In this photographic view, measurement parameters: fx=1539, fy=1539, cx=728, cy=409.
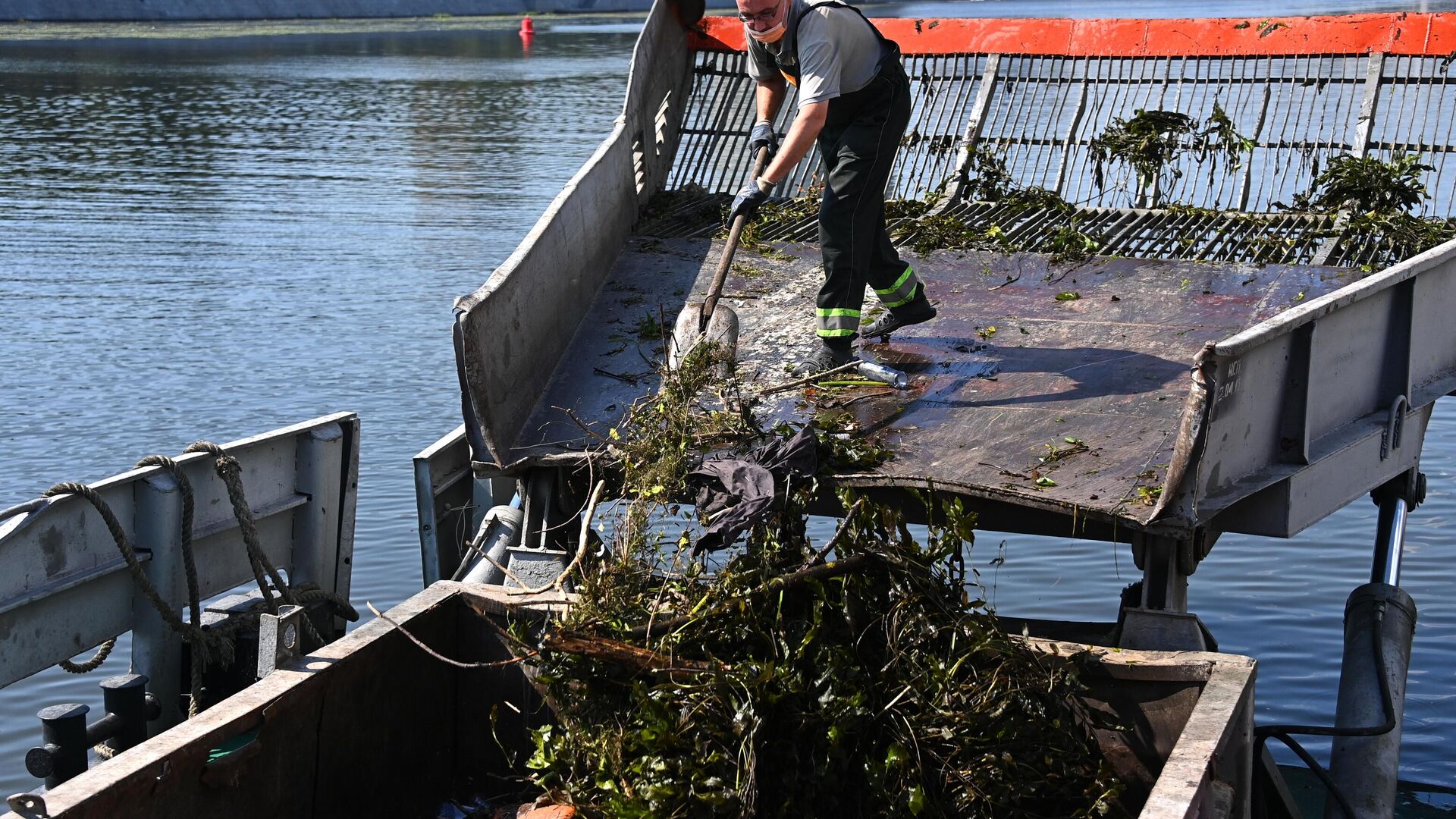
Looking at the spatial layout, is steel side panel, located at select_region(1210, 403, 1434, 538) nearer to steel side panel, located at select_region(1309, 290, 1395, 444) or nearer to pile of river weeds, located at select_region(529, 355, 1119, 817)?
steel side panel, located at select_region(1309, 290, 1395, 444)

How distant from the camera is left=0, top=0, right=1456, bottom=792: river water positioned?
6.91 m

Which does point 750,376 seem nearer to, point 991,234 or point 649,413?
point 649,413

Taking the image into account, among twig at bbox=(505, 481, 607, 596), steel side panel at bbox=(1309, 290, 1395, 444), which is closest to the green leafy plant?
steel side panel at bbox=(1309, 290, 1395, 444)

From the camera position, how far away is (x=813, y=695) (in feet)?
11.5

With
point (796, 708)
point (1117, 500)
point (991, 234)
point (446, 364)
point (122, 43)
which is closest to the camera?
point (796, 708)

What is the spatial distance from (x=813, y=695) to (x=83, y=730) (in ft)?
6.62

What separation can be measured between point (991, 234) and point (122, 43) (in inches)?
1482

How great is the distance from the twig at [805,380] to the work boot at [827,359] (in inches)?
0.9

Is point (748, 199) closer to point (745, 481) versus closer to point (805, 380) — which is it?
point (805, 380)

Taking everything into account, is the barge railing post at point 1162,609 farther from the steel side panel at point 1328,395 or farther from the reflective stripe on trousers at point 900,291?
the reflective stripe on trousers at point 900,291

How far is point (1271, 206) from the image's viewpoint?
7273mm

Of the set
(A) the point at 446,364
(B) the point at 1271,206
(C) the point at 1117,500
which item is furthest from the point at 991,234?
(A) the point at 446,364

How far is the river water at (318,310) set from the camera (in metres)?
6.91

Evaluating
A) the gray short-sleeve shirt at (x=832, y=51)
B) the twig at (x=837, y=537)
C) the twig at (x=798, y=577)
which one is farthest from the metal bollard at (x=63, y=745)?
the gray short-sleeve shirt at (x=832, y=51)
